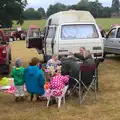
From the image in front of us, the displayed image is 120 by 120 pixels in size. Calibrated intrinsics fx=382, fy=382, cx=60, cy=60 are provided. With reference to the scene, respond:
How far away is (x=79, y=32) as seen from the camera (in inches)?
528

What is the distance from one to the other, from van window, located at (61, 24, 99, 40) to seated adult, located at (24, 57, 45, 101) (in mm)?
4247

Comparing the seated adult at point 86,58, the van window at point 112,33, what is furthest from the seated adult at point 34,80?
the van window at point 112,33

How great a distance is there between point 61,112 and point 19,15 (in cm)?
6825

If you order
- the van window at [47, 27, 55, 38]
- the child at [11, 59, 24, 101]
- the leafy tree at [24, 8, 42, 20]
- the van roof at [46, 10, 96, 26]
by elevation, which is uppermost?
the van roof at [46, 10, 96, 26]

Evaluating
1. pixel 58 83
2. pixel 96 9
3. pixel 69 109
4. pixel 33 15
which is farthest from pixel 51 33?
pixel 96 9

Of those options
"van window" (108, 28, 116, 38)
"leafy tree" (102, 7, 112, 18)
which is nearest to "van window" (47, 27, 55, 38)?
"van window" (108, 28, 116, 38)

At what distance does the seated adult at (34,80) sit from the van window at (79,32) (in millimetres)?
4247

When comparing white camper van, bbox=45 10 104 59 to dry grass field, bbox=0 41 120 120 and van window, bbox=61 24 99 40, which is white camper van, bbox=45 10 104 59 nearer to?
van window, bbox=61 24 99 40

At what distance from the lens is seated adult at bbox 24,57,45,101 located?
8.85 metres

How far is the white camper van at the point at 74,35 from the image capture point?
42.3 ft

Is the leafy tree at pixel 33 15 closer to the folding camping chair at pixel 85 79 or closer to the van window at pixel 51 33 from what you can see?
the van window at pixel 51 33

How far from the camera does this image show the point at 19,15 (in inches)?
2955

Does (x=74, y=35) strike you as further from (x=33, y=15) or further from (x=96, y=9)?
(x=96, y=9)

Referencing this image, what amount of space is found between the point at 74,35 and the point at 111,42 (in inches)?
186
